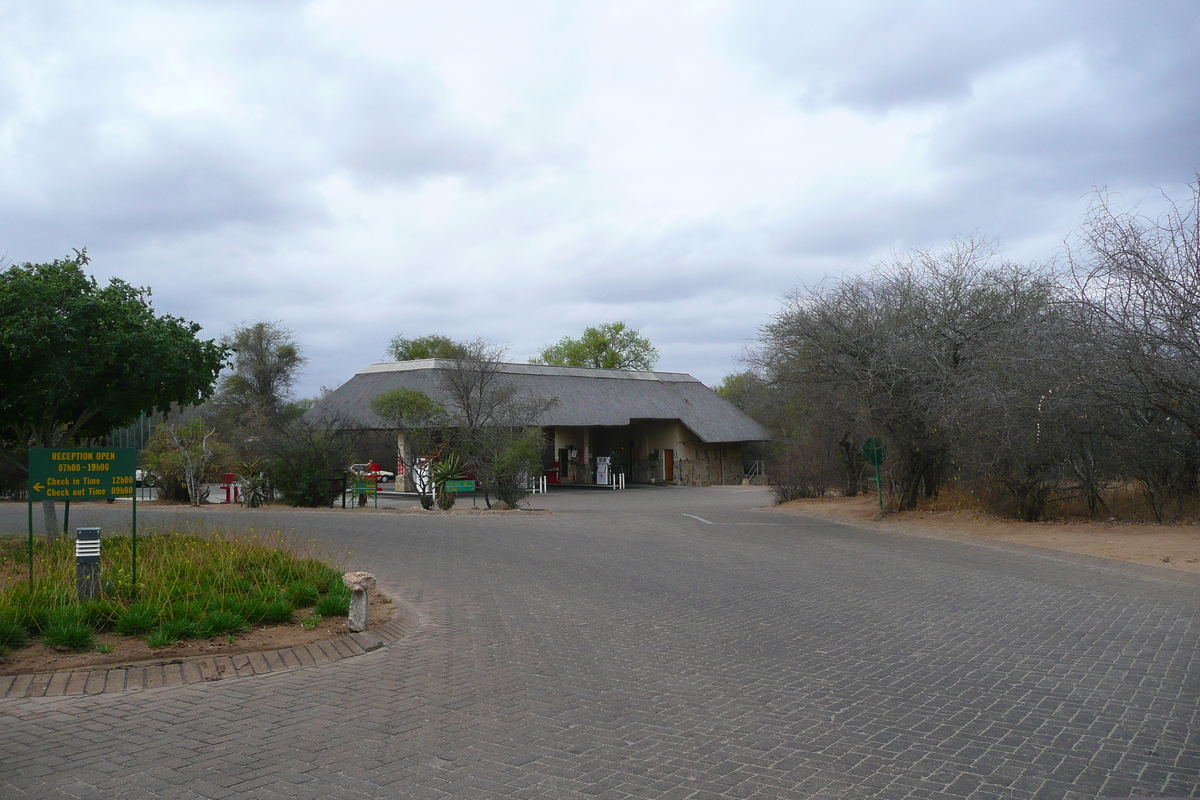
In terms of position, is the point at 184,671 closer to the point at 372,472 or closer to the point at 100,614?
the point at 100,614

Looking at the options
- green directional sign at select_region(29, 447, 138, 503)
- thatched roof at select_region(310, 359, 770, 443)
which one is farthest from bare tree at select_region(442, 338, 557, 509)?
green directional sign at select_region(29, 447, 138, 503)

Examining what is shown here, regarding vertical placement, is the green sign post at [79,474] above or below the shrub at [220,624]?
above

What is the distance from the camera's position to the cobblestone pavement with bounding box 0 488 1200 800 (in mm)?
4754

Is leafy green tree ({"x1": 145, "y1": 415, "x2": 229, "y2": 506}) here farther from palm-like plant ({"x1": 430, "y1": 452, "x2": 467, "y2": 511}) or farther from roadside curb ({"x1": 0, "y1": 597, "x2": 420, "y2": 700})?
roadside curb ({"x1": 0, "y1": 597, "x2": 420, "y2": 700})

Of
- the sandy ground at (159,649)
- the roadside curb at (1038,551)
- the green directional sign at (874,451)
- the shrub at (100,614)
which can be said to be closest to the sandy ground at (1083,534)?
the roadside curb at (1038,551)

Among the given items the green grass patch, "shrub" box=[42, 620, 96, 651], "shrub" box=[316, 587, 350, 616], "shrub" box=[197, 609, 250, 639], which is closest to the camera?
"shrub" box=[42, 620, 96, 651]

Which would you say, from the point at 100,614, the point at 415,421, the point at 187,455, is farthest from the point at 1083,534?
the point at 187,455

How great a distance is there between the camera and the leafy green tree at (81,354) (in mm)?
11461

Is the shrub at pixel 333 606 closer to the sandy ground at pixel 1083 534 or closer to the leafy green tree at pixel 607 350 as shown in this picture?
the sandy ground at pixel 1083 534

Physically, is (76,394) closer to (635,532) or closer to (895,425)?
(635,532)

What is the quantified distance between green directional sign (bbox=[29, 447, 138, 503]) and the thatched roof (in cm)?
2667

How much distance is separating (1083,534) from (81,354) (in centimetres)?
1766

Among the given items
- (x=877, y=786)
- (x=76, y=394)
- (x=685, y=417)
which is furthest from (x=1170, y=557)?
(x=685, y=417)

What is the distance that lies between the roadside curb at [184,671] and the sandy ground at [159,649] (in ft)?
0.29
